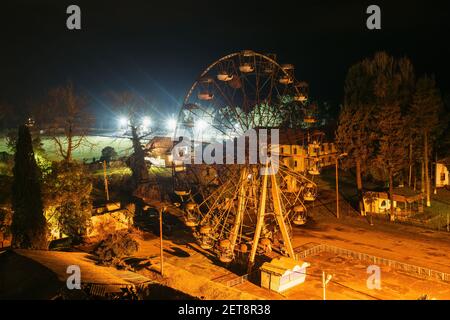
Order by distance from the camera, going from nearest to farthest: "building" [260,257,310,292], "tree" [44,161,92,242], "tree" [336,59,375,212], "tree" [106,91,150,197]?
A: "building" [260,257,310,292]
"tree" [44,161,92,242]
"tree" [336,59,375,212]
"tree" [106,91,150,197]

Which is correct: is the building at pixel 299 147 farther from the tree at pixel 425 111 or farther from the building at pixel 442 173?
the building at pixel 442 173

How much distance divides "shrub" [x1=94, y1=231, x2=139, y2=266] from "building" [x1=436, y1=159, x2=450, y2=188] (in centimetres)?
3822

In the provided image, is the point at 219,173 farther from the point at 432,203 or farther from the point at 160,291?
the point at 432,203

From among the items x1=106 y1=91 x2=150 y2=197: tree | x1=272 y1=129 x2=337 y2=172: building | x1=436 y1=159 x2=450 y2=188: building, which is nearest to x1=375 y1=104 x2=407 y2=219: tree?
x1=272 y1=129 x2=337 y2=172: building

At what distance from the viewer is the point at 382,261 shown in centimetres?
2725

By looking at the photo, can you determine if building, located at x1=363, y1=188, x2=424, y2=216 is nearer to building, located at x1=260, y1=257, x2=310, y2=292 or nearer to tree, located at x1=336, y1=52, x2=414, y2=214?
tree, located at x1=336, y1=52, x2=414, y2=214

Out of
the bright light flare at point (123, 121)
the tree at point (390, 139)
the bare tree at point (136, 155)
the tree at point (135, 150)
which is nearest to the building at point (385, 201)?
the tree at point (390, 139)

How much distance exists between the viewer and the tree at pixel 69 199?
2966cm

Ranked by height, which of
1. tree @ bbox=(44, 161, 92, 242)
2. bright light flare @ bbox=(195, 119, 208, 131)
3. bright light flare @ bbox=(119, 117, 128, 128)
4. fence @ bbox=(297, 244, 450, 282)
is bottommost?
fence @ bbox=(297, 244, 450, 282)

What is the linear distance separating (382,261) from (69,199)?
70.7ft

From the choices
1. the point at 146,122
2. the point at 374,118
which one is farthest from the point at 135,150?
the point at 374,118

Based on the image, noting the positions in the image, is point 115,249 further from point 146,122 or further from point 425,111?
point 146,122

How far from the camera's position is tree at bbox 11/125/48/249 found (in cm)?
2561

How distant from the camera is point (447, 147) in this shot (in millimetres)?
50562
